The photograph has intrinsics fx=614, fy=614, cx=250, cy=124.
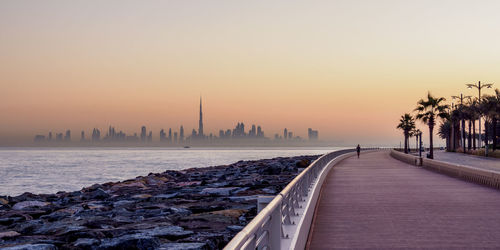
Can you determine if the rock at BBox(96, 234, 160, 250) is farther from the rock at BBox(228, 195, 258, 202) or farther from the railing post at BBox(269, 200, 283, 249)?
the rock at BBox(228, 195, 258, 202)

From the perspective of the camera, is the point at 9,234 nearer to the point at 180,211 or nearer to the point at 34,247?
the point at 34,247

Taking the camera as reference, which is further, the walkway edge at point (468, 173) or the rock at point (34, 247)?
the walkway edge at point (468, 173)

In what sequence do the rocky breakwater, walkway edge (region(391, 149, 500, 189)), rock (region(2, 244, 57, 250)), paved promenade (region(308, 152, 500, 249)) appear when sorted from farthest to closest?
walkway edge (region(391, 149, 500, 189)) → the rocky breakwater → rock (region(2, 244, 57, 250)) → paved promenade (region(308, 152, 500, 249))

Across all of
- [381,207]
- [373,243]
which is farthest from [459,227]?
[381,207]

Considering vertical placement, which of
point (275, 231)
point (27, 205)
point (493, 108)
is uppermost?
point (493, 108)

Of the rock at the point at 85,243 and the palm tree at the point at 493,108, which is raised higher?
the palm tree at the point at 493,108

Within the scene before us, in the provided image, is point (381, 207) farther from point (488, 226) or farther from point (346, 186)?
point (346, 186)

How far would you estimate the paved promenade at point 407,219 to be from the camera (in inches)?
441

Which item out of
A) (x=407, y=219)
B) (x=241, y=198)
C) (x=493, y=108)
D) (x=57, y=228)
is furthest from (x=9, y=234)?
(x=493, y=108)

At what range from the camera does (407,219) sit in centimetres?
1437

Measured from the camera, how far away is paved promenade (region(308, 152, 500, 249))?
11195 millimetres

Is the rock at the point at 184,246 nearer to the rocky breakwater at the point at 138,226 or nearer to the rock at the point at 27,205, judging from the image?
the rocky breakwater at the point at 138,226

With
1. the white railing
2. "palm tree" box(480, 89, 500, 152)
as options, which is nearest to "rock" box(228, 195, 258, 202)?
the white railing

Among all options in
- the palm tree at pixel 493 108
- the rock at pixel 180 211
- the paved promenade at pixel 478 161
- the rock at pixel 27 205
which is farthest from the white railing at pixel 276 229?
the palm tree at pixel 493 108
